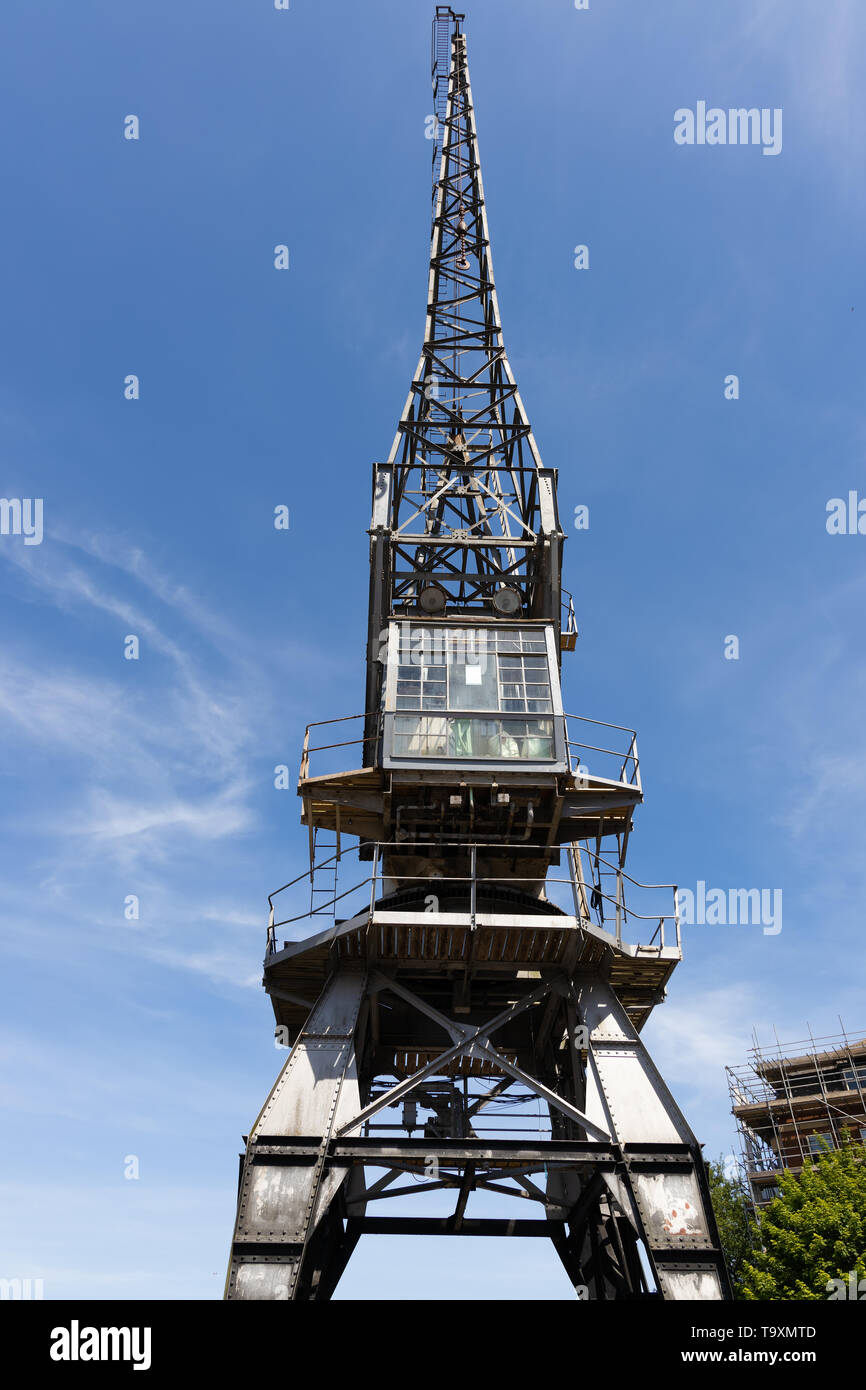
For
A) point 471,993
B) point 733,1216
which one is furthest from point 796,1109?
point 471,993

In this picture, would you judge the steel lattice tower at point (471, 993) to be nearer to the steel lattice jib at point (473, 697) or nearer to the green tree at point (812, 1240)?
the steel lattice jib at point (473, 697)

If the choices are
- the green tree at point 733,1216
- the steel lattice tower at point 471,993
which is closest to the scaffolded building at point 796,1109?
the green tree at point 733,1216

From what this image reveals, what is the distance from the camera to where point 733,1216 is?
3797 centimetres

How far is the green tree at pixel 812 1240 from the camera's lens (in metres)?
23.7

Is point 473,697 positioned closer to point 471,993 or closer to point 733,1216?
point 471,993

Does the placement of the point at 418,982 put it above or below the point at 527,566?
below

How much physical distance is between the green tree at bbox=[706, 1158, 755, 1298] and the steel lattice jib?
24113 millimetres

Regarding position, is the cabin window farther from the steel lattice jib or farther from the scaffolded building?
the scaffolded building

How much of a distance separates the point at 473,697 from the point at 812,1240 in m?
17.8

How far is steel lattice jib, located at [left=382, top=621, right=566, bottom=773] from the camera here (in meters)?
16.9
